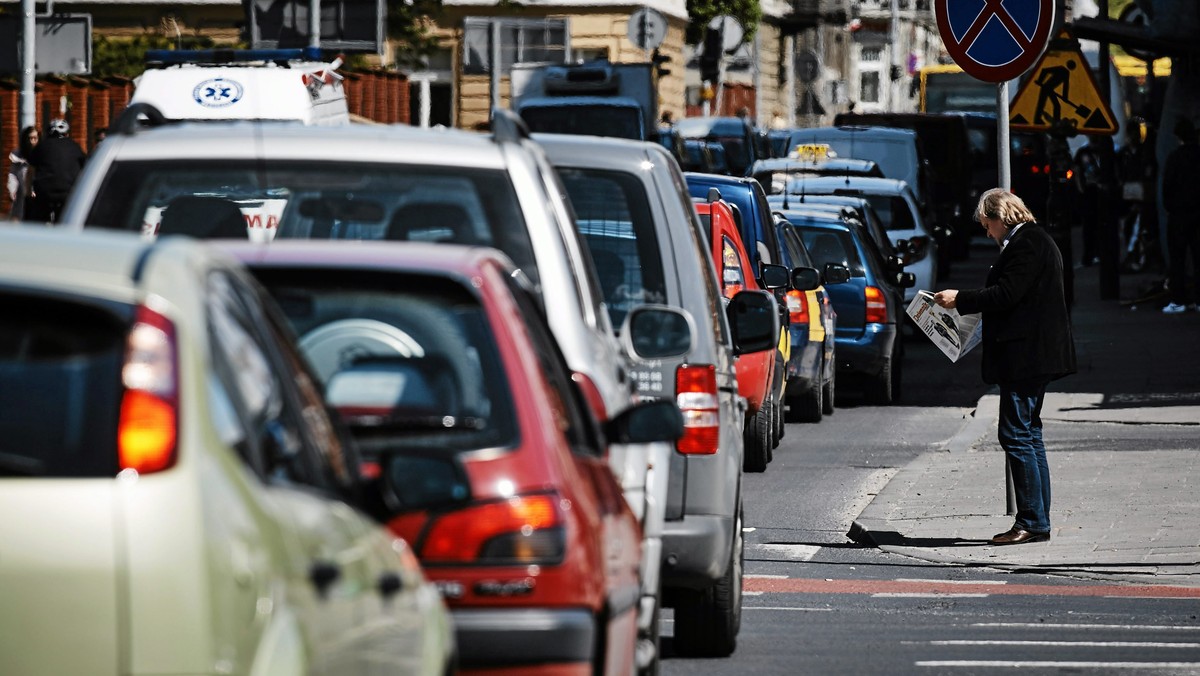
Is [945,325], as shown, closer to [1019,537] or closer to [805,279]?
[1019,537]

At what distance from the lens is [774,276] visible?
1587 centimetres

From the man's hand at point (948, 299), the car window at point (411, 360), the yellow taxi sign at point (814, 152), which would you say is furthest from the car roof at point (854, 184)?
the car window at point (411, 360)

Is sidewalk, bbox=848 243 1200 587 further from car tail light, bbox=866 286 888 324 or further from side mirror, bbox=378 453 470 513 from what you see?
side mirror, bbox=378 453 470 513

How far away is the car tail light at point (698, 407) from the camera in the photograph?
8.60 meters

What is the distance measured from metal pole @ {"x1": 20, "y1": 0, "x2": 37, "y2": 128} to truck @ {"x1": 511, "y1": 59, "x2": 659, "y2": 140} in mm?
12042

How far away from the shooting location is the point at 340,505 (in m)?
4.41

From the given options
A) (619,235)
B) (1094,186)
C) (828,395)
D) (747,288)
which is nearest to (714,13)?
(1094,186)

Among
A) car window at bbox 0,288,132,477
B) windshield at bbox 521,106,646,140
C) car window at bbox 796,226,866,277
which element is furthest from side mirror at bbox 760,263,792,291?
windshield at bbox 521,106,646,140

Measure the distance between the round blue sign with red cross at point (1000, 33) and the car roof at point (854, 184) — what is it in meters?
11.9

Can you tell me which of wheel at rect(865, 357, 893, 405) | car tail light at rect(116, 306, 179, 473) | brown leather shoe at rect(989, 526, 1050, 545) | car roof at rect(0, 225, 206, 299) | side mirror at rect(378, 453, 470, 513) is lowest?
wheel at rect(865, 357, 893, 405)

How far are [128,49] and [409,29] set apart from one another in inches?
323

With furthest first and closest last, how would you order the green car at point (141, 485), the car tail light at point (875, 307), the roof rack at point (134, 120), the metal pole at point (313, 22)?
the metal pole at point (313, 22)
the car tail light at point (875, 307)
the roof rack at point (134, 120)
the green car at point (141, 485)

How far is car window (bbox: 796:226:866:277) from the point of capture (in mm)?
20719

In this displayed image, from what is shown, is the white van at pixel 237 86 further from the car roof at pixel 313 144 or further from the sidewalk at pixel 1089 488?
the car roof at pixel 313 144
